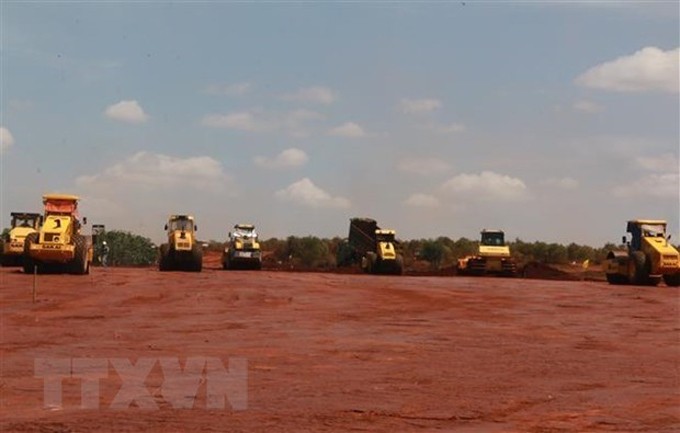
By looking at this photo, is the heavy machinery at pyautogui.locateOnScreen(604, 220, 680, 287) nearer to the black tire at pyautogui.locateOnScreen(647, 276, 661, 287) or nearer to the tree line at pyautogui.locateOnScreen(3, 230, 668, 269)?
the black tire at pyautogui.locateOnScreen(647, 276, 661, 287)

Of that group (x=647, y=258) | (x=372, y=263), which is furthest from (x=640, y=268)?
(x=372, y=263)

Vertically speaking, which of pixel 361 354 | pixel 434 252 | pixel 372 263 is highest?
pixel 434 252

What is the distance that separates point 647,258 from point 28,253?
25638 millimetres

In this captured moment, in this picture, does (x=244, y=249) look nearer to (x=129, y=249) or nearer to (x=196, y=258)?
(x=196, y=258)

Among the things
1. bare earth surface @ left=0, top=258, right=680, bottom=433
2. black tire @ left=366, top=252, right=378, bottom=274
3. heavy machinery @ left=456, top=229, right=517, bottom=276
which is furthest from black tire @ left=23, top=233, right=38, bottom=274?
heavy machinery @ left=456, top=229, right=517, bottom=276

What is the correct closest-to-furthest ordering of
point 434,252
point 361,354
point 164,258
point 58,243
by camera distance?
point 361,354 < point 58,243 < point 164,258 < point 434,252

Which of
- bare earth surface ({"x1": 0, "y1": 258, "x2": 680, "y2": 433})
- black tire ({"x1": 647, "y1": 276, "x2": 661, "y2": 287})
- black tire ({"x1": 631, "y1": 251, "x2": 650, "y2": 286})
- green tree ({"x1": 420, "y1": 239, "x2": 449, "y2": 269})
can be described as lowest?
bare earth surface ({"x1": 0, "y1": 258, "x2": 680, "y2": 433})

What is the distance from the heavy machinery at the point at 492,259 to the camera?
5150cm

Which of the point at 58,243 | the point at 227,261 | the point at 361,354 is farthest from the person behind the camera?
the point at 227,261

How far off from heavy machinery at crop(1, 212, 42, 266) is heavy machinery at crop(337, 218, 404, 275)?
1712 cm

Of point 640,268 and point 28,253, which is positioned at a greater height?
point 28,253

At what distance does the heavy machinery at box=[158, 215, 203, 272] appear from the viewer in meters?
43.6

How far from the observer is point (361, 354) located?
16.1 meters

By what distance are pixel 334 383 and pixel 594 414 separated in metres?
3.57
